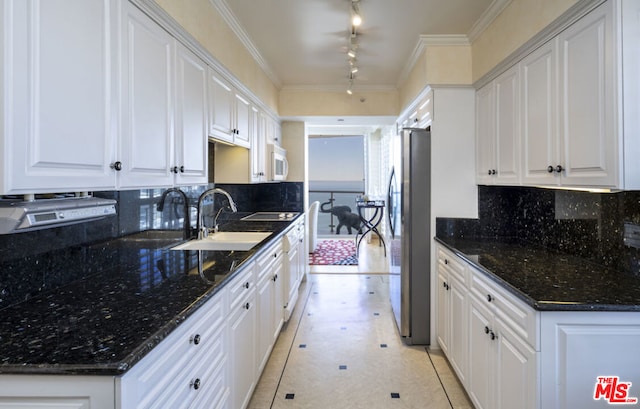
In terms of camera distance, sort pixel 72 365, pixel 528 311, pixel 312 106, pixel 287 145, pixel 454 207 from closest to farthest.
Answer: pixel 72 365
pixel 528 311
pixel 454 207
pixel 312 106
pixel 287 145

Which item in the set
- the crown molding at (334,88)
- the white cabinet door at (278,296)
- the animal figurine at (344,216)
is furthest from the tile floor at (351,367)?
the animal figurine at (344,216)

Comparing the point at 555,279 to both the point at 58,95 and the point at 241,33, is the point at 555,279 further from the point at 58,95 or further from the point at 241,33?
the point at 241,33

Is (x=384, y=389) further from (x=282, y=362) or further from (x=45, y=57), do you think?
(x=45, y=57)

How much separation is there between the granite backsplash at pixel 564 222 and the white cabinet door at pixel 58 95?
2.31m

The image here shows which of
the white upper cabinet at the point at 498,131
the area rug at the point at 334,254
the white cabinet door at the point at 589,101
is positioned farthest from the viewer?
the area rug at the point at 334,254

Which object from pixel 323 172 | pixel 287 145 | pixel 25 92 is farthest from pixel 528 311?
pixel 323 172

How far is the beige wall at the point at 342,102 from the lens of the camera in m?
4.39

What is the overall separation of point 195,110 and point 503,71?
2043 millimetres

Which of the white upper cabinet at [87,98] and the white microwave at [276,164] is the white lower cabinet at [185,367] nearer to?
the white upper cabinet at [87,98]

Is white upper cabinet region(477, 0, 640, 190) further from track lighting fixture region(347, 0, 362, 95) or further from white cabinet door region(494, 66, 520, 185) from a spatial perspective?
track lighting fixture region(347, 0, 362, 95)

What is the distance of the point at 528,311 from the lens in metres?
1.38

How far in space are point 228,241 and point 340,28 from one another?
6.22 feet

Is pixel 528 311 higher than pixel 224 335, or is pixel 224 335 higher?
pixel 528 311

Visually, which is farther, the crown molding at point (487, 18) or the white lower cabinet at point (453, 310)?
the crown molding at point (487, 18)
